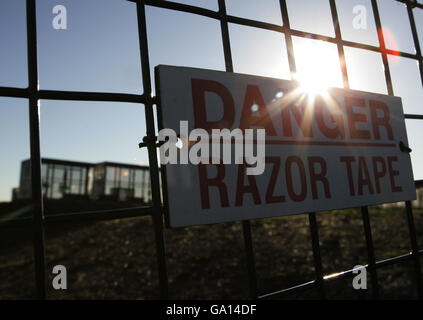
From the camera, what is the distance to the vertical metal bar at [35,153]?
97cm

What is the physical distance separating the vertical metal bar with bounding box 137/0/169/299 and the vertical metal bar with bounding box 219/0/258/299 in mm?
337

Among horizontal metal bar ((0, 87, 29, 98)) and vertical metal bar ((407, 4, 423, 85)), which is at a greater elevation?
vertical metal bar ((407, 4, 423, 85))

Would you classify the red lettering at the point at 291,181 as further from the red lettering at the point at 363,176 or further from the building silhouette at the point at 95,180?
the building silhouette at the point at 95,180

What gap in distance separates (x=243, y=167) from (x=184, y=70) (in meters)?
0.44

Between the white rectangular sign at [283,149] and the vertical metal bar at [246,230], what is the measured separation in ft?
0.30

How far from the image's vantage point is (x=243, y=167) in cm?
123

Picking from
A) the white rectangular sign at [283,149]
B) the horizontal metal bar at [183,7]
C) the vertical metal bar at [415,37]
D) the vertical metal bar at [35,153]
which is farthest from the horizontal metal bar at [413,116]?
the vertical metal bar at [35,153]

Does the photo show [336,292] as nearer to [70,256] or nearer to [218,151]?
[218,151]

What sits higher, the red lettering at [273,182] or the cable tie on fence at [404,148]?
the cable tie on fence at [404,148]

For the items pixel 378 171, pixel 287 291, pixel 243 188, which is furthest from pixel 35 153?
pixel 378 171

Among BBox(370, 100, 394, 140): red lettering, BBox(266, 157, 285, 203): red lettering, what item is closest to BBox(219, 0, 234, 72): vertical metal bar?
BBox(266, 157, 285, 203): red lettering

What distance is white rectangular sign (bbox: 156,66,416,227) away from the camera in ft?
3.71
